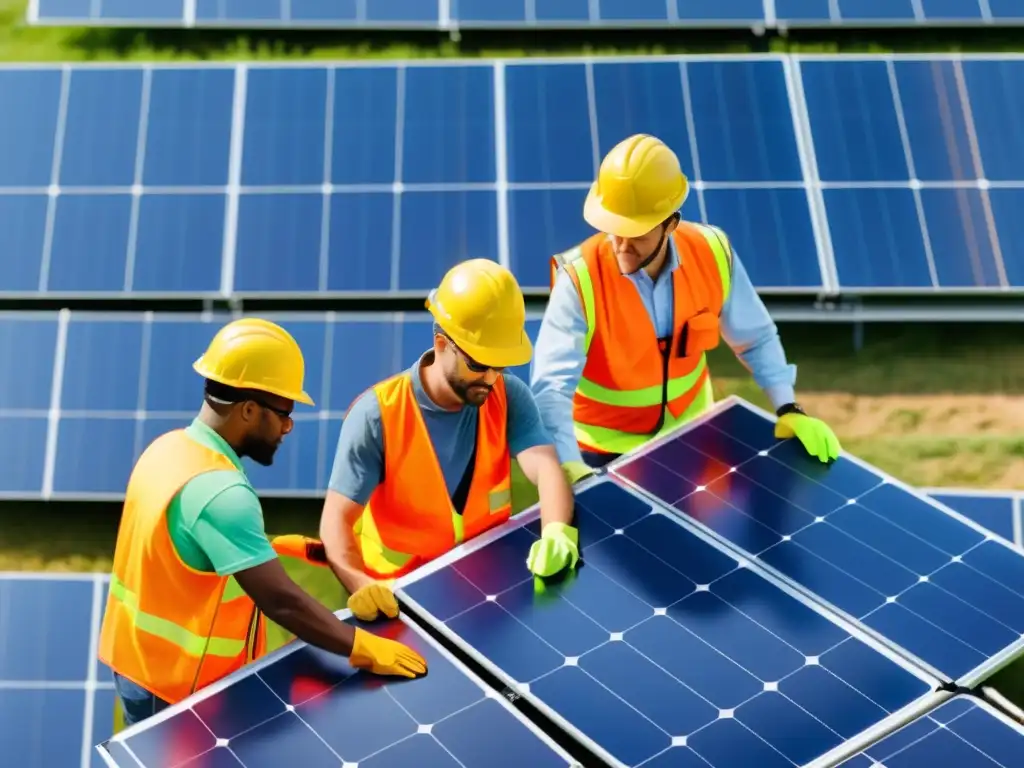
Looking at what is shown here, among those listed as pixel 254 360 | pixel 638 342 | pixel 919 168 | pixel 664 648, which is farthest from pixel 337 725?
pixel 919 168

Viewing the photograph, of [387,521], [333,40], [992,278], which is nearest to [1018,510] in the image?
[992,278]

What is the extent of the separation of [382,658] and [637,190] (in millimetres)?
2570

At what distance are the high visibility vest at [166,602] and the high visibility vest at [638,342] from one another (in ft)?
7.32

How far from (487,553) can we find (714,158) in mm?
4947

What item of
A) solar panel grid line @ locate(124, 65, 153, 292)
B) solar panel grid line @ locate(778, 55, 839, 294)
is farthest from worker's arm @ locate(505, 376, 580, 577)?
solar panel grid line @ locate(124, 65, 153, 292)

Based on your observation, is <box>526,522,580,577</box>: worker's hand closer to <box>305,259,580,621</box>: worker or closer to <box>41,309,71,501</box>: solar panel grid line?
<box>305,259,580,621</box>: worker

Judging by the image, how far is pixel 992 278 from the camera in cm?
966

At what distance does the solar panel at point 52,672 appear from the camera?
7656mm

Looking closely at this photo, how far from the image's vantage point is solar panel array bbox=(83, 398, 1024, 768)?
16.5 feet

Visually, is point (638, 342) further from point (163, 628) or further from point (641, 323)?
point (163, 628)

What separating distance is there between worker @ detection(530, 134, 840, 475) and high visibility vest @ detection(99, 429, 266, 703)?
189 centimetres

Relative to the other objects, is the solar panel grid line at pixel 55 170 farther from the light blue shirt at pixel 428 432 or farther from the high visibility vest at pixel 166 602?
the high visibility vest at pixel 166 602

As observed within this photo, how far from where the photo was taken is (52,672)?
7.85 m

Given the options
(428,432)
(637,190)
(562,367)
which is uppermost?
(637,190)
